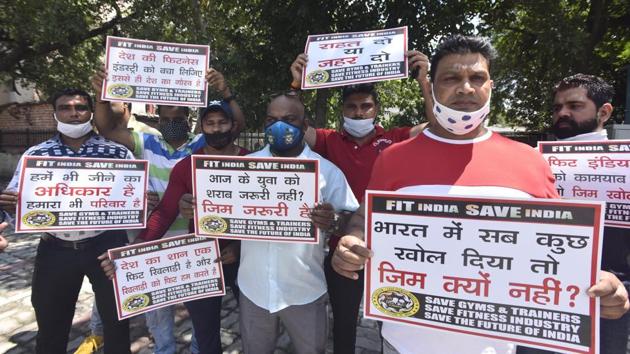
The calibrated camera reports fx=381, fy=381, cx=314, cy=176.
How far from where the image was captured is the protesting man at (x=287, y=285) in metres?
2.32

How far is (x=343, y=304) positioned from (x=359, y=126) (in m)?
1.34

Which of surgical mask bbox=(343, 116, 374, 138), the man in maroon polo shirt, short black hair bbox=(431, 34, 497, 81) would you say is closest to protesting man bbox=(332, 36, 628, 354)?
short black hair bbox=(431, 34, 497, 81)

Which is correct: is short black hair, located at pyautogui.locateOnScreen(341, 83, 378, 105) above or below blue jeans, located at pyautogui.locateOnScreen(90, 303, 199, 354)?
above

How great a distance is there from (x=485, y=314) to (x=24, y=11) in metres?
12.3

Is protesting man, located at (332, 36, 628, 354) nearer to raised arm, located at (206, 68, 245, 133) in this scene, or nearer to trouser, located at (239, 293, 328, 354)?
trouser, located at (239, 293, 328, 354)

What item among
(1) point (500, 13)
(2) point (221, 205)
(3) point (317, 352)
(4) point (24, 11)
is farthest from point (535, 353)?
(4) point (24, 11)

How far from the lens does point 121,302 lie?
257 cm

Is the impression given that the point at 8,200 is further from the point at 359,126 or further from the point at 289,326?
the point at 359,126

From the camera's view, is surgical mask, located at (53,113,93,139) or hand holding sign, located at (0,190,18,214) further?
surgical mask, located at (53,113,93,139)

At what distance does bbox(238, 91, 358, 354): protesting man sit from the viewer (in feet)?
7.62

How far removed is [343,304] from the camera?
2.76 metres

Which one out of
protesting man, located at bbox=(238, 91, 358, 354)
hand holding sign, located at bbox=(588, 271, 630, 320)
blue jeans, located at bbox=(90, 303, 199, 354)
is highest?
hand holding sign, located at bbox=(588, 271, 630, 320)

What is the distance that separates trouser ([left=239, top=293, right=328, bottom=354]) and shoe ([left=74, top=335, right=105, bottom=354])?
1969 millimetres

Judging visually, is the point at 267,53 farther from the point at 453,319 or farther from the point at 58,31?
the point at 453,319
